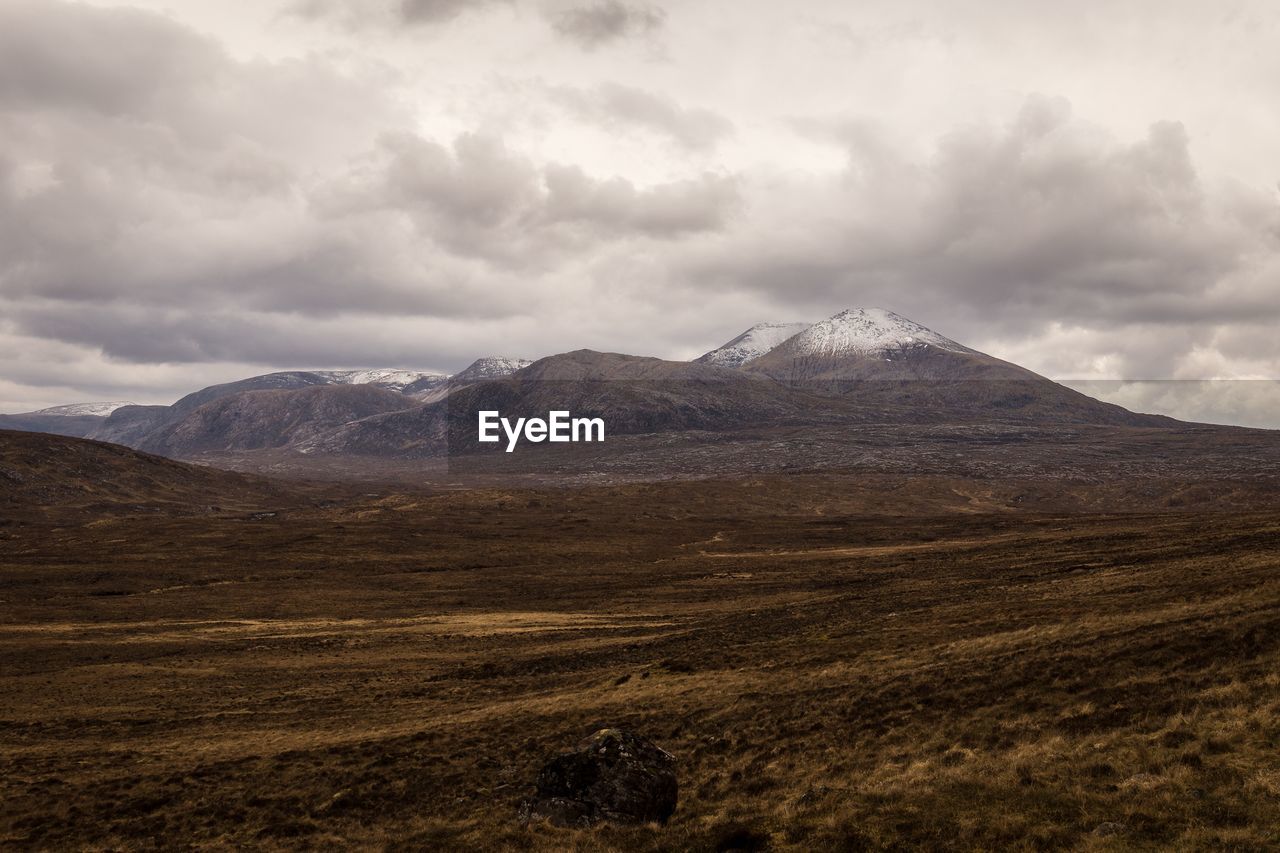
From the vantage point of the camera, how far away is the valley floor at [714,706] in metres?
17.7

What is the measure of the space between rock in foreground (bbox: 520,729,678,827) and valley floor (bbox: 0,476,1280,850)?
0.67m

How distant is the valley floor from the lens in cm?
1769

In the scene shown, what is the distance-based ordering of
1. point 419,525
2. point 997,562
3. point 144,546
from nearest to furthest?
1. point 997,562
2. point 144,546
3. point 419,525

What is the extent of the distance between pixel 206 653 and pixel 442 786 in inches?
1333

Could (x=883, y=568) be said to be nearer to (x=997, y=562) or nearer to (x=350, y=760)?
(x=997, y=562)

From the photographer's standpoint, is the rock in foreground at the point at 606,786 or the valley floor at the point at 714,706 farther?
the rock in foreground at the point at 606,786

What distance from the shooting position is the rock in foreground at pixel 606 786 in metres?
19.5

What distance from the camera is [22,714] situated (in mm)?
36281

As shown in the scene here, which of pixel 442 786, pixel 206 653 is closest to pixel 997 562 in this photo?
pixel 442 786

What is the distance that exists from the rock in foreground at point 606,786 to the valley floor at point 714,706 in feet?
2.21

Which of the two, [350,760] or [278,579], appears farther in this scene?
[278,579]

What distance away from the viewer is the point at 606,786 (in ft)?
65.1

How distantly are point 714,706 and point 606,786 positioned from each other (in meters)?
10.7

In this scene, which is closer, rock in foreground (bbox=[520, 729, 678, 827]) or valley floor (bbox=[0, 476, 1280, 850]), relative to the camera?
valley floor (bbox=[0, 476, 1280, 850])
